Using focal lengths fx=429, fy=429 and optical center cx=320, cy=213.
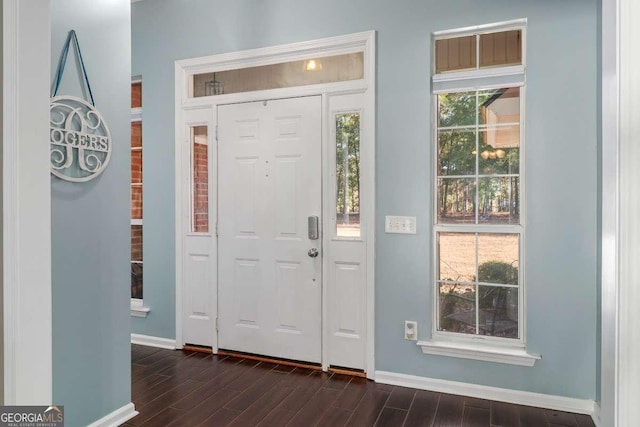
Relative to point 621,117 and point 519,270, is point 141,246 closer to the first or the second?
point 519,270

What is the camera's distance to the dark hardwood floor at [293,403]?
8.27 ft

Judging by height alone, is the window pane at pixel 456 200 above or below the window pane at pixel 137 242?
above

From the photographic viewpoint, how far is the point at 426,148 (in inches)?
116

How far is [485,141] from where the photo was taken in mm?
2877

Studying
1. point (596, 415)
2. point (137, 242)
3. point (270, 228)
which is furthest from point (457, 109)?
point (137, 242)

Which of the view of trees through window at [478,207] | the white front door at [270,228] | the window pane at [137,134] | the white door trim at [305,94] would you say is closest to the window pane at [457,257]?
the view of trees through window at [478,207]

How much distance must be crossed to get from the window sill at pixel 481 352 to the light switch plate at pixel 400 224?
777 millimetres

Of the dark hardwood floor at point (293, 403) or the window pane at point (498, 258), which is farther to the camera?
the window pane at point (498, 258)

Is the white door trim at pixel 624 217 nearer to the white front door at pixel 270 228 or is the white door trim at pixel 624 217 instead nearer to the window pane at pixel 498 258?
the window pane at pixel 498 258

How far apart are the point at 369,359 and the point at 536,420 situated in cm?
110

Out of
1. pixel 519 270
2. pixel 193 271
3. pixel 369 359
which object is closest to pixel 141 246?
pixel 193 271

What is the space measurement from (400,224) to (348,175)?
0.55m

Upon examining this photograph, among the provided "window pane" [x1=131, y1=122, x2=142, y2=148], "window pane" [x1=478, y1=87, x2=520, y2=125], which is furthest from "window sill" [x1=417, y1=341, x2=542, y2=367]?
"window pane" [x1=131, y1=122, x2=142, y2=148]

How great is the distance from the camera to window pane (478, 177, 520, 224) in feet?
9.20
